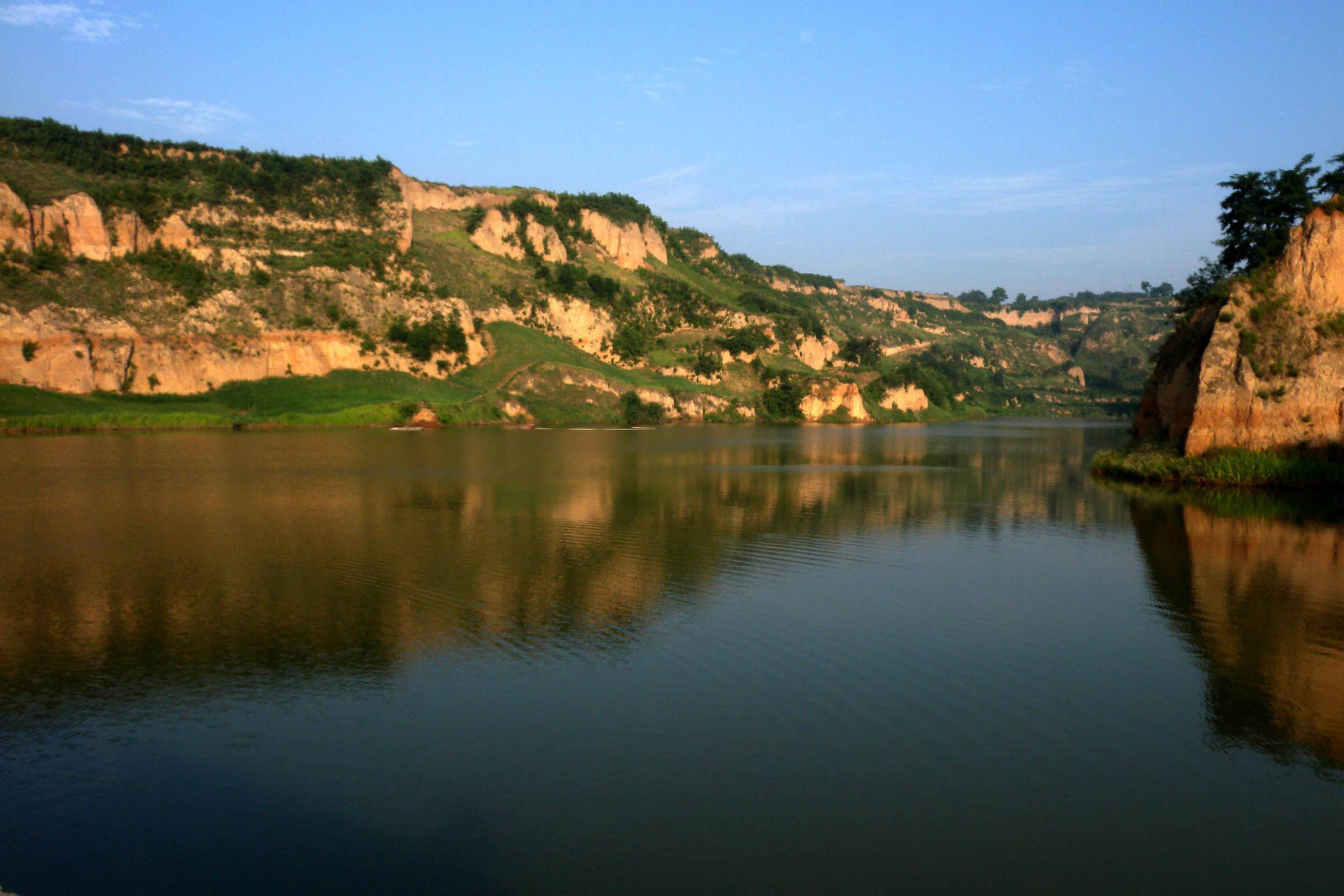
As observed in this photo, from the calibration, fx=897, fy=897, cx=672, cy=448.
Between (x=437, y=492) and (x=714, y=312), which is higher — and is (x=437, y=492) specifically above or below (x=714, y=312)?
below

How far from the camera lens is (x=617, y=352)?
127 metres

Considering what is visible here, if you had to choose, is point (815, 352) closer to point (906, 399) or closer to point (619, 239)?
point (906, 399)

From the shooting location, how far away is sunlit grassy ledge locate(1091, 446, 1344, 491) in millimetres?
32281

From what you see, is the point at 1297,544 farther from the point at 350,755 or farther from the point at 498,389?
the point at 498,389

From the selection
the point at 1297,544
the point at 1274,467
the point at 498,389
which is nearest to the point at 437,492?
the point at 1297,544

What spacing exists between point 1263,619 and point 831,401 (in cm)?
11414

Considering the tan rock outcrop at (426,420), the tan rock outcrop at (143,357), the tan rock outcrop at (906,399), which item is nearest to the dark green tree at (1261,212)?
the tan rock outcrop at (426,420)

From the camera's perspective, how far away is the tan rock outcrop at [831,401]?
12675 centimetres

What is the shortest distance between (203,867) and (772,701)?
642 centimetres

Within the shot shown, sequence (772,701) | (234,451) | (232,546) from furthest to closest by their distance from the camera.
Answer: (234,451), (232,546), (772,701)

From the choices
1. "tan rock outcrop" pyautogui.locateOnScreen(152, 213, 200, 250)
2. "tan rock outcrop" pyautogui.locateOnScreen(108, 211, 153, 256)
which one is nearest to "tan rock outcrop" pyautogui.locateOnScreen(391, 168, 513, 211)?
"tan rock outcrop" pyautogui.locateOnScreen(152, 213, 200, 250)

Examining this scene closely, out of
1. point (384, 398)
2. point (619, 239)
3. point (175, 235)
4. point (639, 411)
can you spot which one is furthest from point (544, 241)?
point (384, 398)

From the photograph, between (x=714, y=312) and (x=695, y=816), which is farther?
(x=714, y=312)

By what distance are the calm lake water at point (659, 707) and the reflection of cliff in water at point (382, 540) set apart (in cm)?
14
